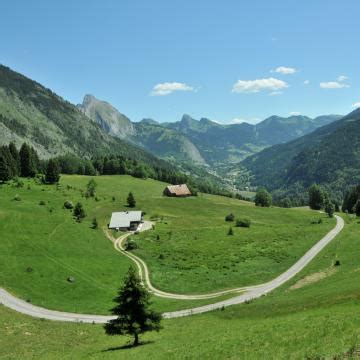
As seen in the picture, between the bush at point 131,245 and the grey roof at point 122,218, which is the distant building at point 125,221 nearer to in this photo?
the grey roof at point 122,218

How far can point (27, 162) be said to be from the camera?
15300cm

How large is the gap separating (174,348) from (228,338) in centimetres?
496

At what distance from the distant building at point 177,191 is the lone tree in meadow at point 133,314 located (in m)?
144

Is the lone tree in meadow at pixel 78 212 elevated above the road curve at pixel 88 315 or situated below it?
above

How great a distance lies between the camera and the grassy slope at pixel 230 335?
25.2 meters

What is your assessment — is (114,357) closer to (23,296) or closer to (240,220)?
(23,296)

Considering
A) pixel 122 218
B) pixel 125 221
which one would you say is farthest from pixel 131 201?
pixel 125 221

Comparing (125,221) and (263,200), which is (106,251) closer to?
(125,221)

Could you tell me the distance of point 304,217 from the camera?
15512 centimetres

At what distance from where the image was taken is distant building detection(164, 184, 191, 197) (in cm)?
18475

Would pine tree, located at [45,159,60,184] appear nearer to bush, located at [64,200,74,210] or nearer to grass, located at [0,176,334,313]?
grass, located at [0,176,334,313]

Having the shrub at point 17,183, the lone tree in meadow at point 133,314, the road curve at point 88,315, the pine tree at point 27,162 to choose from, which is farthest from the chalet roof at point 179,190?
the lone tree in meadow at point 133,314

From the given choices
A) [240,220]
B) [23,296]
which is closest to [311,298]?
[23,296]

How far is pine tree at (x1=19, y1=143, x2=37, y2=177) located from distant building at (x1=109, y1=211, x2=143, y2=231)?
163 feet
